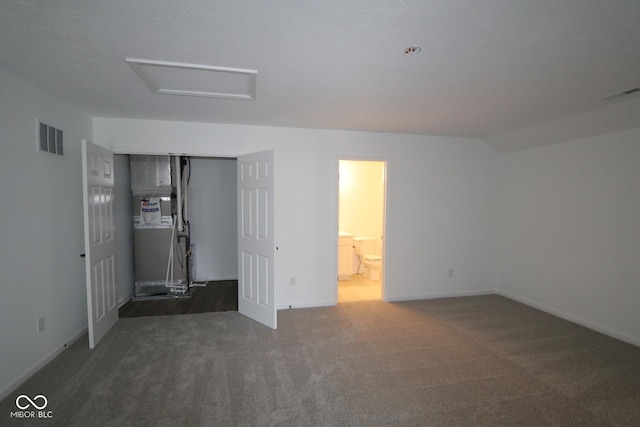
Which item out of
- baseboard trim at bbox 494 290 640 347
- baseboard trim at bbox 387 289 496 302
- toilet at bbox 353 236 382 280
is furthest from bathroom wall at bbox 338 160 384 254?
baseboard trim at bbox 494 290 640 347

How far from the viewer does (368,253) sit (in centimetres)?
562

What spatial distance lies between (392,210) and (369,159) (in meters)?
0.82

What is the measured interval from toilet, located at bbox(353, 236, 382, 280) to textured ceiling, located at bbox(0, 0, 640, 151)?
3041 millimetres

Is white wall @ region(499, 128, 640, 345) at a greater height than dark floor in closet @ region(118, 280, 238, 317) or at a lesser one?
greater

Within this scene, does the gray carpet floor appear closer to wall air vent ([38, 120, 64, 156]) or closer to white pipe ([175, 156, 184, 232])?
white pipe ([175, 156, 184, 232])

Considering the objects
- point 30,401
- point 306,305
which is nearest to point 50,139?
point 30,401

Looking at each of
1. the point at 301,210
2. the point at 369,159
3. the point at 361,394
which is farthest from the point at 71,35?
the point at 369,159

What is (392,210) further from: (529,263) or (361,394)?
(361,394)

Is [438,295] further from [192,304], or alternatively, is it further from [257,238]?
[192,304]

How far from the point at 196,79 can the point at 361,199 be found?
13.8 ft

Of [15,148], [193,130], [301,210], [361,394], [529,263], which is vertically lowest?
[361,394]

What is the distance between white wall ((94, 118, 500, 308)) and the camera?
12.2 feet

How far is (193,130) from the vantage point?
3.67 metres

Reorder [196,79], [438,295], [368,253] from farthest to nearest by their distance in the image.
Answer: [368,253], [438,295], [196,79]
